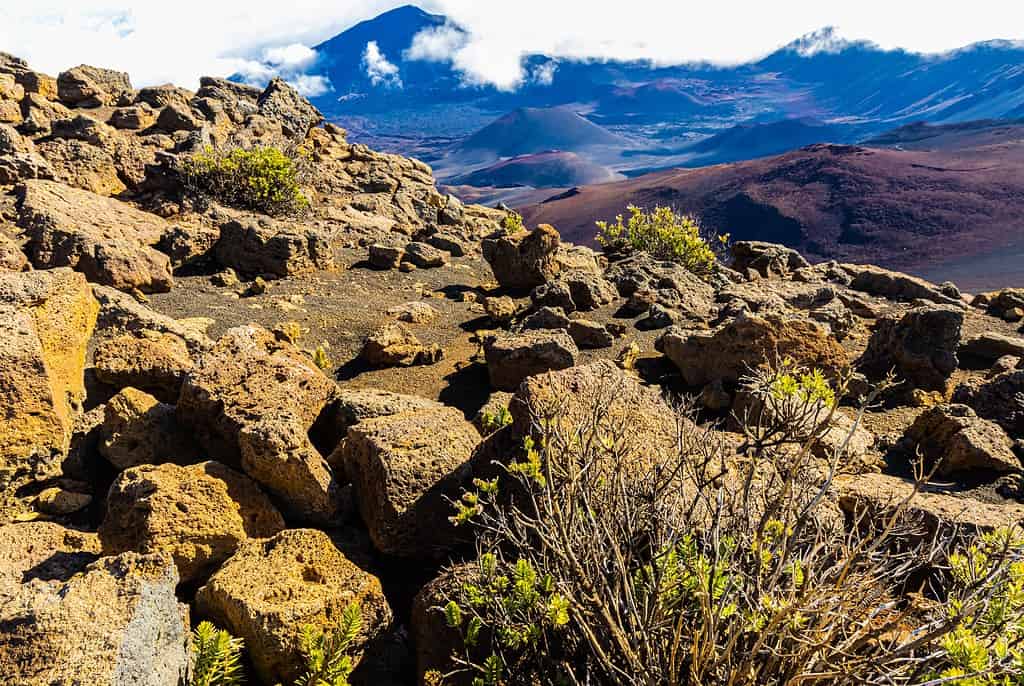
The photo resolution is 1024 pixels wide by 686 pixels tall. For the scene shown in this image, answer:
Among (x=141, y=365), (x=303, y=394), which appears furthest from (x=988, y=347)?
(x=141, y=365)

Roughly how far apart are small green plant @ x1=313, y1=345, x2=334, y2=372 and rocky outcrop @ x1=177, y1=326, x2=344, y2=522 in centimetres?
135

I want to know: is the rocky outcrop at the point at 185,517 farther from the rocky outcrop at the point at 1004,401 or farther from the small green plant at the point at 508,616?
the rocky outcrop at the point at 1004,401

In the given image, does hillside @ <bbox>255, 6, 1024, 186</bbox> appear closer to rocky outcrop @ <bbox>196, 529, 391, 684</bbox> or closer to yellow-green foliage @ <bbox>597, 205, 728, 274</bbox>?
yellow-green foliage @ <bbox>597, 205, 728, 274</bbox>

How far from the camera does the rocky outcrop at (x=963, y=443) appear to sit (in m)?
3.94

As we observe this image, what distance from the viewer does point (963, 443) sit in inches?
156

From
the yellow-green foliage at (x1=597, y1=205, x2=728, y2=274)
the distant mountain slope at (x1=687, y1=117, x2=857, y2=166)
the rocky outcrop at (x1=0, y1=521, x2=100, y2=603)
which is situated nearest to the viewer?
the rocky outcrop at (x1=0, y1=521, x2=100, y2=603)

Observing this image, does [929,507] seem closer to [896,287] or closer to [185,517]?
[185,517]

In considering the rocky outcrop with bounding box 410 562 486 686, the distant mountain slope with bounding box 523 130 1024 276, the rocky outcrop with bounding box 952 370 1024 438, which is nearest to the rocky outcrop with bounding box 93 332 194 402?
the rocky outcrop with bounding box 410 562 486 686

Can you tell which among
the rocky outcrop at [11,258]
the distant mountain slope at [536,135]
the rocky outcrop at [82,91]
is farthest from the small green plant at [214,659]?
the distant mountain slope at [536,135]

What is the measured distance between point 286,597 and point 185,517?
2.41 ft

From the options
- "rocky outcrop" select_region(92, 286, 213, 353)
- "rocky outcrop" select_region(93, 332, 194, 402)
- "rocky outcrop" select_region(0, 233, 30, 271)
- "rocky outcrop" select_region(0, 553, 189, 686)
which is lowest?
"rocky outcrop" select_region(0, 553, 189, 686)

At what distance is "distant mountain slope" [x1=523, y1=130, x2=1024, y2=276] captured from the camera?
34.5 meters

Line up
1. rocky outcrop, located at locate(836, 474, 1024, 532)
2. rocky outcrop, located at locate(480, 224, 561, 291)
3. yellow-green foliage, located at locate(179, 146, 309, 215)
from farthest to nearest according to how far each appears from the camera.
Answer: yellow-green foliage, located at locate(179, 146, 309, 215) → rocky outcrop, located at locate(480, 224, 561, 291) → rocky outcrop, located at locate(836, 474, 1024, 532)

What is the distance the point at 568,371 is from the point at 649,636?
180 cm
